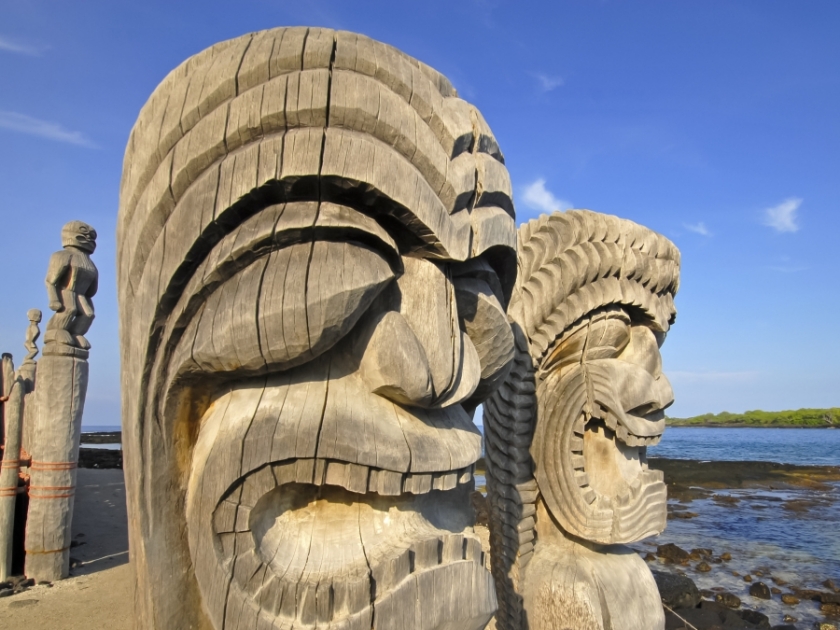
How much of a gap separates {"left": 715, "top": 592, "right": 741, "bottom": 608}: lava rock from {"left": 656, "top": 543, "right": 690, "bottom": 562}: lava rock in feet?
6.24

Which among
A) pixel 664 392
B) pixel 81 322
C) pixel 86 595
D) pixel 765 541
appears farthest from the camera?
pixel 765 541

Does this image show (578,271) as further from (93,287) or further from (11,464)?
(11,464)

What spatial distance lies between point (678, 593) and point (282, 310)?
23.3 ft

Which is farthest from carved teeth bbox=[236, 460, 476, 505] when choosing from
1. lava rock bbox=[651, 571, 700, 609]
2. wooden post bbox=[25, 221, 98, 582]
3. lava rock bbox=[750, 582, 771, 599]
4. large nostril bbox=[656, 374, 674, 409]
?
lava rock bbox=[750, 582, 771, 599]

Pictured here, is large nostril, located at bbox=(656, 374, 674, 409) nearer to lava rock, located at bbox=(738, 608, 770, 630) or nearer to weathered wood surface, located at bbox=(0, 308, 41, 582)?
lava rock, located at bbox=(738, 608, 770, 630)

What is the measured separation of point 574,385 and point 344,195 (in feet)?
6.01

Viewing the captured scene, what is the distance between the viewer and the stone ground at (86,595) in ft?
14.8

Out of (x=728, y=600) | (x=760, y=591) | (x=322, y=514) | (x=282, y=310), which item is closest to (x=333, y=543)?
(x=322, y=514)

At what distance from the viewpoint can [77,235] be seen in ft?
20.0

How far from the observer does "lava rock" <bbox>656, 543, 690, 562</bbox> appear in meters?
9.30

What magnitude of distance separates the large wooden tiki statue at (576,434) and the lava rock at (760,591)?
20.6 ft

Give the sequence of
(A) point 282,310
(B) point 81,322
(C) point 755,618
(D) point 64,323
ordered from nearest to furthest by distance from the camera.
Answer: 1. (A) point 282,310
2. (D) point 64,323
3. (B) point 81,322
4. (C) point 755,618

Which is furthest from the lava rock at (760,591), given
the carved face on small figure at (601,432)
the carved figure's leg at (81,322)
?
the carved figure's leg at (81,322)

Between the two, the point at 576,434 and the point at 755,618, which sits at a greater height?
the point at 576,434
